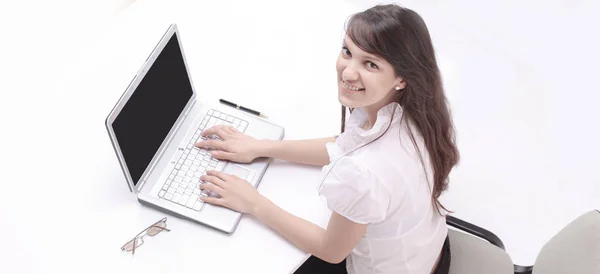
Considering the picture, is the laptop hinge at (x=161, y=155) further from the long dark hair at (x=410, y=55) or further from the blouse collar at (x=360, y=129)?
the long dark hair at (x=410, y=55)

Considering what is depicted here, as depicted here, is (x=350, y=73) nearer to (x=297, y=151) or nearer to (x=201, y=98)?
(x=297, y=151)

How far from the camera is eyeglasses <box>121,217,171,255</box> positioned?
135cm

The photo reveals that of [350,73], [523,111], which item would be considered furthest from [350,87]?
[523,111]

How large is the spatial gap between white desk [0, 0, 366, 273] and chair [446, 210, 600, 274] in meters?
0.41

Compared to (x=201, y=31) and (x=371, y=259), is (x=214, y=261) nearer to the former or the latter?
(x=371, y=259)

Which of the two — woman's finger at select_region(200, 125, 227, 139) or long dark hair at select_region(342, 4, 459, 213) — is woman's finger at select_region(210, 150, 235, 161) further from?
long dark hair at select_region(342, 4, 459, 213)

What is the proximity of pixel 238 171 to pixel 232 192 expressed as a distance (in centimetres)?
10

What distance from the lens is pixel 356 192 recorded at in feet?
3.94

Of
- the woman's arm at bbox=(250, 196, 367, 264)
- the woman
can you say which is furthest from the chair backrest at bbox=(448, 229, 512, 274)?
the woman's arm at bbox=(250, 196, 367, 264)

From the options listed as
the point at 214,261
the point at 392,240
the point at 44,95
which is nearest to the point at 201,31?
the point at 44,95

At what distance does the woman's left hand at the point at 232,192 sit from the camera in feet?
4.61

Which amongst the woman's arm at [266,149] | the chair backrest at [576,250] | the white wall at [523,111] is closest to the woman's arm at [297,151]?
the woman's arm at [266,149]

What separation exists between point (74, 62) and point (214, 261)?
30.3 inches

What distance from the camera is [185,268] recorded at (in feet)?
4.34
